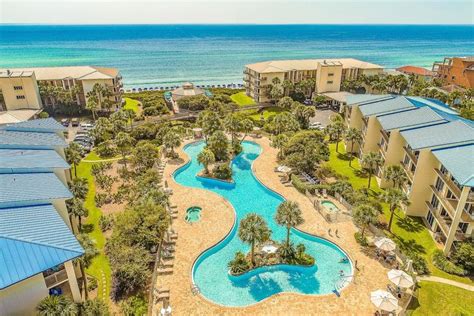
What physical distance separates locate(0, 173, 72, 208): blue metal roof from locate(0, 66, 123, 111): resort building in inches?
2094

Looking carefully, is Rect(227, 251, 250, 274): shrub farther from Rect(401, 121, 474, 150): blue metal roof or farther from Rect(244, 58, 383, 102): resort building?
Rect(244, 58, 383, 102): resort building

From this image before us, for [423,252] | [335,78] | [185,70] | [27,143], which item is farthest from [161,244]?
[185,70]

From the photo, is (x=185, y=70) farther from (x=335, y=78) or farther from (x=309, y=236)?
(x=309, y=236)

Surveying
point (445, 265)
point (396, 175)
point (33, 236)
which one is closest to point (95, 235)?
point (33, 236)

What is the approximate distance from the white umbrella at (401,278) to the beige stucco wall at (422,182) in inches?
553

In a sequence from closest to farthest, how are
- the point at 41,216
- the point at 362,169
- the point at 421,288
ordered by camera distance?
the point at 41,216
the point at 421,288
the point at 362,169

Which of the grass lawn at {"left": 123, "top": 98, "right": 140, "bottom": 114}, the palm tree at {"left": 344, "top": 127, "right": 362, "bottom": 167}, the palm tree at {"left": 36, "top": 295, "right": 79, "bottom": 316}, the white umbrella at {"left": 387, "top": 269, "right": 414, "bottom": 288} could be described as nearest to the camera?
the palm tree at {"left": 36, "top": 295, "right": 79, "bottom": 316}

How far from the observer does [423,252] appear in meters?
34.0

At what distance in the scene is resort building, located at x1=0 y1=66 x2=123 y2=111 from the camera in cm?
7200

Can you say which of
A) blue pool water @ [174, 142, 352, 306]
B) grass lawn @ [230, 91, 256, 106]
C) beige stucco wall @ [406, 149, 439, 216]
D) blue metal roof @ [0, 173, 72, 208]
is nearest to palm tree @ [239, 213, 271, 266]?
blue pool water @ [174, 142, 352, 306]

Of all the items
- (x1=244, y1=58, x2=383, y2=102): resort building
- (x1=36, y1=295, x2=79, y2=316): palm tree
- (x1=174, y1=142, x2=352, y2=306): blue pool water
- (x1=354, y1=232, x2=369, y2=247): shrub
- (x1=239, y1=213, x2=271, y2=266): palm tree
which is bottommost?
(x1=174, y1=142, x2=352, y2=306): blue pool water

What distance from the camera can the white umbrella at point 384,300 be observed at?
24.9 metres

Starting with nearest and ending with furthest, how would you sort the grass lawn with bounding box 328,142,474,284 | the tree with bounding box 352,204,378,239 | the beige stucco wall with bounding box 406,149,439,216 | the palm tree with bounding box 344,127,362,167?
the grass lawn with bounding box 328,142,474,284 < the tree with bounding box 352,204,378,239 < the beige stucco wall with bounding box 406,149,439,216 < the palm tree with bounding box 344,127,362,167

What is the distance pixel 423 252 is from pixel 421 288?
6.01 metres
